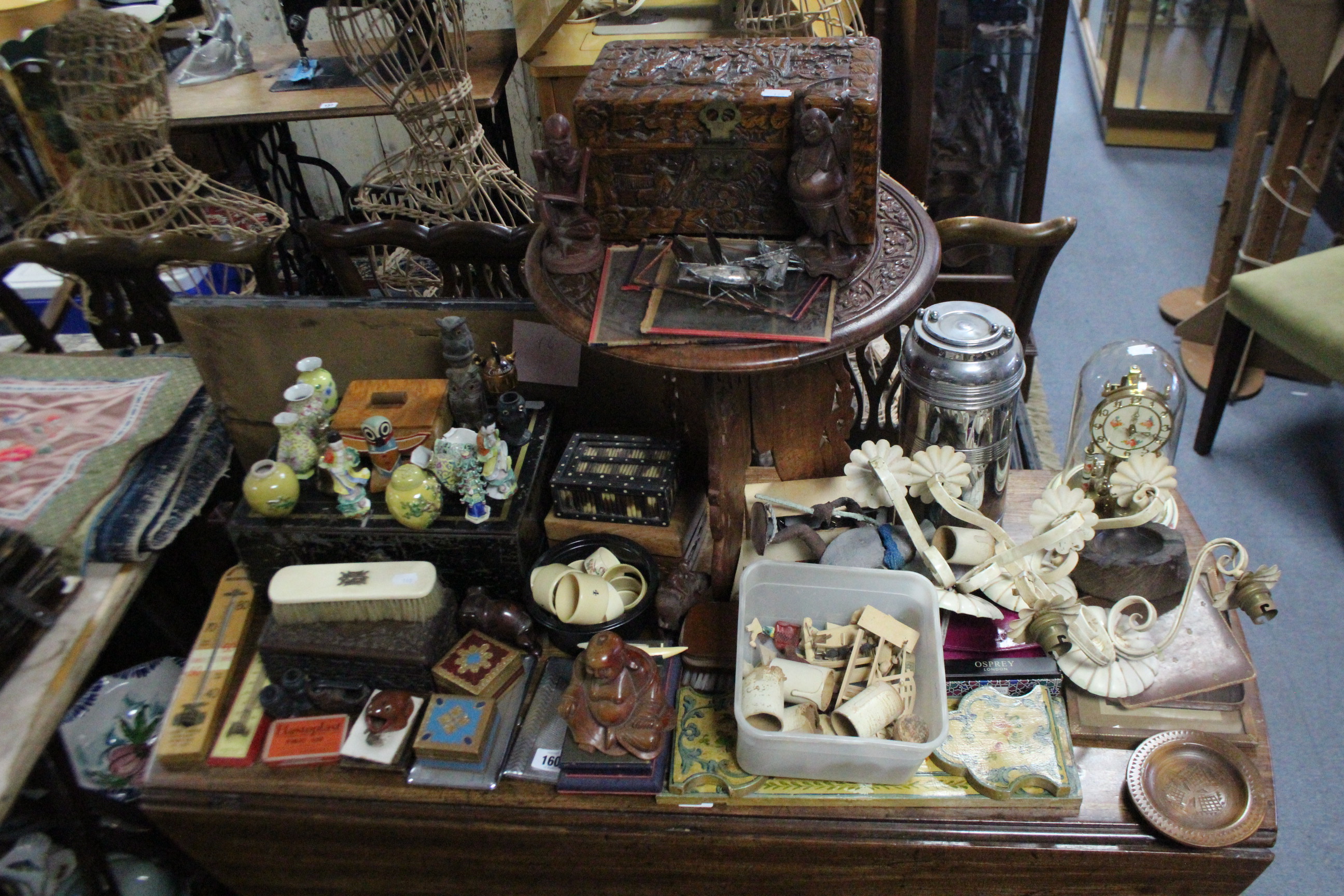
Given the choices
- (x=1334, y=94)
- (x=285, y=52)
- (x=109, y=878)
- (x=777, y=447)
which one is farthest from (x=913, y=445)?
(x=285, y=52)

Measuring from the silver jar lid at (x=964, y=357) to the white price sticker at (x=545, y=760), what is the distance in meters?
0.80

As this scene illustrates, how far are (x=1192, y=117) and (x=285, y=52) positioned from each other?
3499mm

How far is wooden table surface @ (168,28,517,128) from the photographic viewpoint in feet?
9.04

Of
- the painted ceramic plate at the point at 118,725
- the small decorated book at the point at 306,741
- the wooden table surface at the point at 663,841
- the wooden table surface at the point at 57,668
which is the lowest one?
the painted ceramic plate at the point at 118,725

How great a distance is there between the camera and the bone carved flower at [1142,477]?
1.45 metres

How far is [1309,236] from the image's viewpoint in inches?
134

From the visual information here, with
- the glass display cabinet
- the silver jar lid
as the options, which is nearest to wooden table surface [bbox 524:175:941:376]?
the silver jar lid

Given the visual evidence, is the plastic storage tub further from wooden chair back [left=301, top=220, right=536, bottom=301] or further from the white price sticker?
wooden chair back [left=301, top=220, right=536, bottom=301]

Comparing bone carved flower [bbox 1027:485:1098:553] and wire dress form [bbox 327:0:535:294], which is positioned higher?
wire dress form [bbox 327:0:535:294]

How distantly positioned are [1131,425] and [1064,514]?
7.7 inches

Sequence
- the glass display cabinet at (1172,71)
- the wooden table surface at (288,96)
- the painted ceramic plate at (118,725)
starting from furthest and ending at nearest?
the glass display cabinet at (1172,71) → the wooden table surface at (288,96) → the painted ceramic plate at (118,725)

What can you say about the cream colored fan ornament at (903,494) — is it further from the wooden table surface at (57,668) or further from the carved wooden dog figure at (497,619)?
the wooden table surface at (57,668)

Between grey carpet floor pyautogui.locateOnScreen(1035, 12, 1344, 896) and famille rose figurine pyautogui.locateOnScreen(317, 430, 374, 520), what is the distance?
1786mm

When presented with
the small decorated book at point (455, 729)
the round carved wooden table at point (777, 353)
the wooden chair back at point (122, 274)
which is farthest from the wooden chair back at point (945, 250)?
the wooden chair back at point (122, 274)
